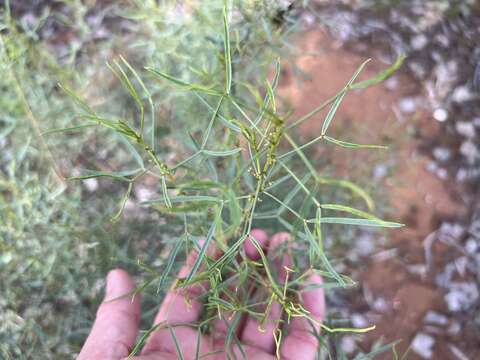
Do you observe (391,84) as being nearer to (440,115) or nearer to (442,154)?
(440,115)

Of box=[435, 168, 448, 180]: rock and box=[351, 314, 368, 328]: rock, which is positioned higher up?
box=[435, 168, 448, 180]: rock

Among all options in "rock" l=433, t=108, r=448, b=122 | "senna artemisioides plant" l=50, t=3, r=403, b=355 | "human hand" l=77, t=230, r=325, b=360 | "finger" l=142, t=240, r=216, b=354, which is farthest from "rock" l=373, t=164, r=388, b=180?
"finger" l=142, t=240, r=216, b=354

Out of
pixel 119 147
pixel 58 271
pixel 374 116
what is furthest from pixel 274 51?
pixel 374 116

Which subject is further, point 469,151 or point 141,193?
point 469,151

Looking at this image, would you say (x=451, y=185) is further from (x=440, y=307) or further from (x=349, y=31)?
(x=349, y=31)

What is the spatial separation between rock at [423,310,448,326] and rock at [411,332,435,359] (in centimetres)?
6

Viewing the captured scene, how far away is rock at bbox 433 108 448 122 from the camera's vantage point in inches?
82.8

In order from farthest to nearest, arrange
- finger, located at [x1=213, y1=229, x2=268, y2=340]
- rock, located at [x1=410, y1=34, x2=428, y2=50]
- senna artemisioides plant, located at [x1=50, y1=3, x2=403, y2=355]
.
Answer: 1. rock, located at [x1=410, y1=34, x2=428, y2=50]
2. finger, located at [x1=213, y1=229, x2=268, y2=340]
3. senna artemisioides plant, located at [x1=50, y1=3, x2=403, y2=355]

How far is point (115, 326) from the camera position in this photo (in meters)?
1.07

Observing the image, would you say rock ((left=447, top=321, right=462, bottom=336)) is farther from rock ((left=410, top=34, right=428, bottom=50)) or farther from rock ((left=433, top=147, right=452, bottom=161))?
rock ((left=410, top=34, right=428, bottom=50))

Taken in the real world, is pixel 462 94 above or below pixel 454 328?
above

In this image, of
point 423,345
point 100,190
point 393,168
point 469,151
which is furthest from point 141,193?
point 469,151

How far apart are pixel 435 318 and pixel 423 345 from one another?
0.39 feet

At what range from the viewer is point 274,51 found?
1216 millimetres
